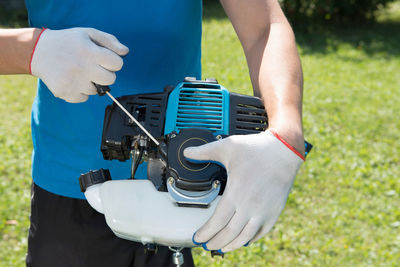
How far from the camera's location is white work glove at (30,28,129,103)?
1126 mm

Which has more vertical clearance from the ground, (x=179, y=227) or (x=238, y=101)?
(x=238, y=101)

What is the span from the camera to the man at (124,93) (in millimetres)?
1063

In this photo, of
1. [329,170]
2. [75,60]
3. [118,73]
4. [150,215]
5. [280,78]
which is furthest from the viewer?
[329,170]

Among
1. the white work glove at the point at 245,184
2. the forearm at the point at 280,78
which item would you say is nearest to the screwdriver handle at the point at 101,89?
the white work glove at the point at 245,184

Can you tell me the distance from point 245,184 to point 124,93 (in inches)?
25.7

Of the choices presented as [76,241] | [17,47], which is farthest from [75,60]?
[76,241]

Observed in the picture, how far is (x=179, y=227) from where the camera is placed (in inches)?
39.8

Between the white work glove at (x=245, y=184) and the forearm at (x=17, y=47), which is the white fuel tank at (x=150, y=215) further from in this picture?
the forearm at (x=17, y=47)

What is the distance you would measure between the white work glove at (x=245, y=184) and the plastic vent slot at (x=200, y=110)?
9 centimetres

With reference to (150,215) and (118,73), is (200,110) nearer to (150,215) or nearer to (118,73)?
(150,215)

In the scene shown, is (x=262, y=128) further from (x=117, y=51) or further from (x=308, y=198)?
(x=308, y=198)

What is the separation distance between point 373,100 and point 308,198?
7.40 ft

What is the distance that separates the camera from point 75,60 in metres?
1.13

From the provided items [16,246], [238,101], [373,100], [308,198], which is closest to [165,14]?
[238,101]
